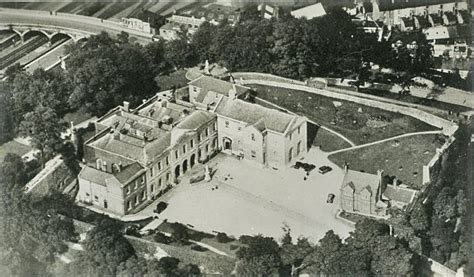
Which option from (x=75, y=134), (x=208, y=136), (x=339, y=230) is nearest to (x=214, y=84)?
(x=208, y=136)

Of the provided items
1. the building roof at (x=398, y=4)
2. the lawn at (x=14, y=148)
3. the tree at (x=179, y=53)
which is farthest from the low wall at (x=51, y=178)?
the building roof at (x=398, y=4)

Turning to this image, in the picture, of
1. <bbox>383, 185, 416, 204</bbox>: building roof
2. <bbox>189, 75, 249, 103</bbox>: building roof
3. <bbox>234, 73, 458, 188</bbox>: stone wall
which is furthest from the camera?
<bbox>189, 75, 249, 103</bbox>: building roof

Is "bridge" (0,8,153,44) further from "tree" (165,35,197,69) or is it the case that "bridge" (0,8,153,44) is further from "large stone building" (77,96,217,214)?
"large stone building" (77,96,217,214)

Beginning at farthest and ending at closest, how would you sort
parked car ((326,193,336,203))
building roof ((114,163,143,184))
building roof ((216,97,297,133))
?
building roof ((216,97,297,133)) → parked car ((326,193,336,203)) → building roof ((114,163,143,184))

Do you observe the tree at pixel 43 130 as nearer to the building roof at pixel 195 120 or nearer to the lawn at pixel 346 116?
the building roof at pixel 195 120

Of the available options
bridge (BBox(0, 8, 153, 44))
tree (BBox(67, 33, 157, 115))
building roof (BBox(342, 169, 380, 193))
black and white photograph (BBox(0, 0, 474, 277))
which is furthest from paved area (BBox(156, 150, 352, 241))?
bridge (BBox(0, 8, 153, 44))

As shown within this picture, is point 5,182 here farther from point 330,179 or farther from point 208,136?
point 330,179
